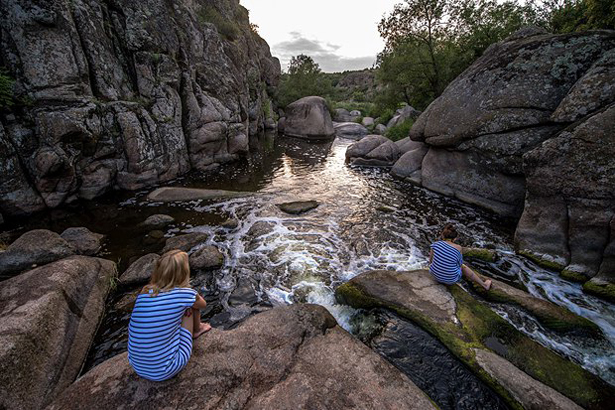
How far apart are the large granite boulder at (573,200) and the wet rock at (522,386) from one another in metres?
4.64

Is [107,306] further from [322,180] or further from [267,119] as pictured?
[267,119]

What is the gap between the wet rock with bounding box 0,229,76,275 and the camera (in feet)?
20.6

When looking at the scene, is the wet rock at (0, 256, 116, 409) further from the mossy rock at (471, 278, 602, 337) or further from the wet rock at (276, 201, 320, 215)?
the mossy rock at (471, 278, 602, 337)

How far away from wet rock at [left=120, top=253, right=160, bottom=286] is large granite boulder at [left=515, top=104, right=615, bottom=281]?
413 inches

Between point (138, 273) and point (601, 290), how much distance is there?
11.1m

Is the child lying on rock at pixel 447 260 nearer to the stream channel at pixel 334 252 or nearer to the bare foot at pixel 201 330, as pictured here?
the stream channel at pixel 334 252

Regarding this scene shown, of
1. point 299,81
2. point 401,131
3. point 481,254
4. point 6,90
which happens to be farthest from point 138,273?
point 299,81

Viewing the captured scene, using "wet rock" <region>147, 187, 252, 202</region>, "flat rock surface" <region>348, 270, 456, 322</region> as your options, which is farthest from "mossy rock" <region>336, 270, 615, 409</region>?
"wet rock" <region>147, 187, 252, 202</region>

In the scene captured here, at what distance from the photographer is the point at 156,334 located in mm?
3145

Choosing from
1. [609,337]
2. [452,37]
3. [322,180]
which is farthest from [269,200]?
[452,37]

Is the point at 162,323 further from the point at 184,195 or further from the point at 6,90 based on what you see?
the point at 6,90

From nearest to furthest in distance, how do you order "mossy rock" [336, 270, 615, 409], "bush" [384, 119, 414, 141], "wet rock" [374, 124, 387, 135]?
"mossy rock" [336, 270, 615, 409], "bush" [384, 119, 414, 141], "wet rock" [374, 124, 387, 135]

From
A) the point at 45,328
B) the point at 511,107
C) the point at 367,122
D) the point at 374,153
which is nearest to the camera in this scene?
the point at 45,328

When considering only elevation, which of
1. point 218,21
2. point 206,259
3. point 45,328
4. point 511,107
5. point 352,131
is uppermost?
point 218,21
